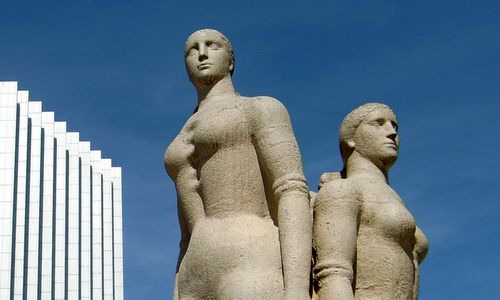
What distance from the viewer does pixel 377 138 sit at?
8.56 m

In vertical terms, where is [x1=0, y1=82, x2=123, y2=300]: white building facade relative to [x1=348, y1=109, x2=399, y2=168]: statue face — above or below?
above

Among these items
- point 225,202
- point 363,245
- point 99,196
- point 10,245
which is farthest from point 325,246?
point 99,196

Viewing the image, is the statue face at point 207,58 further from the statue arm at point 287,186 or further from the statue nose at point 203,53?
the statue arm at point 287,186

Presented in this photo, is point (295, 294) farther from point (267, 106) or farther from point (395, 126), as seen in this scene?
point (395, 126)

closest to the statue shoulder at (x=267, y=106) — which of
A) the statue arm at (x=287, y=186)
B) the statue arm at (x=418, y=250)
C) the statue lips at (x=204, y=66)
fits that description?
the statue arm at (x=287, y=186)

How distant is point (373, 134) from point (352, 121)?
8.4 inches

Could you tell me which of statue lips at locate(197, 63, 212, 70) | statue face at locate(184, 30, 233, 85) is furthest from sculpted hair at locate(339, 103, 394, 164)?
statue lips at locate(197, 63, 212, 70)

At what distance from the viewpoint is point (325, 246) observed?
7777 mm

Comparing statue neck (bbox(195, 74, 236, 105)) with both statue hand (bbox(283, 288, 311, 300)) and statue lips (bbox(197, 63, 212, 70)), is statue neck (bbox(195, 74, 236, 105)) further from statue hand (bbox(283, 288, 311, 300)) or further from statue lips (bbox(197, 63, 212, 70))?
statue hand (bbox(283, 288, 311, 300))

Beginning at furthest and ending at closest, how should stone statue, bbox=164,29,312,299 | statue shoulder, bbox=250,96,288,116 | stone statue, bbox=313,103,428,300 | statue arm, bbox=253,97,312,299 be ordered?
statue shoulder, bbox=250,96,288,116, stone statue, bbox=313,103,428,300, stone statue, bbox=164,29,312,299, statue arm, bbox=253,97,312,299

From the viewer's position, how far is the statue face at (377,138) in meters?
8.54

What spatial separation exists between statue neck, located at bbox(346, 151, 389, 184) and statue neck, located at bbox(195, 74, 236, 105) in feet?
3.92

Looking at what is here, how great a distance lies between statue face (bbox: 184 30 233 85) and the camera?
8.66 metres

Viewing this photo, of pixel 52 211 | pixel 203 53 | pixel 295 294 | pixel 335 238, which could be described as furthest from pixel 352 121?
pixel 52 211
